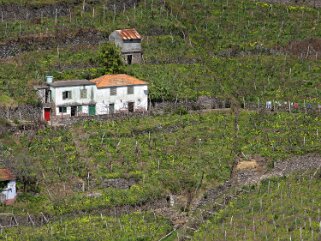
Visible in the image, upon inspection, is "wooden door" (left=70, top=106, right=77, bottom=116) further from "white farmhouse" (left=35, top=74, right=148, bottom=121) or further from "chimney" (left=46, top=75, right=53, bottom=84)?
"chimney" (left=46, top=75, right=53, bottom=84)

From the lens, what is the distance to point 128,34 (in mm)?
123188

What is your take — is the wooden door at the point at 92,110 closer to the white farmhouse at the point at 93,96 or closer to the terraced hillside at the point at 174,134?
the white farmhouse at the point at 93,96

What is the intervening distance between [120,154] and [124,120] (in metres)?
7.27

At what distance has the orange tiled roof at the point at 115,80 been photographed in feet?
374

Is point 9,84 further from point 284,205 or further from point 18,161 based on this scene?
point 284,205

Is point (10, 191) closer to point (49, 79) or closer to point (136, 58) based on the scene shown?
point (49, 79)

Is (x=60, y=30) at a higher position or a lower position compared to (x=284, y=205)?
higher

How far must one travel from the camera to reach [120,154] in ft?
346

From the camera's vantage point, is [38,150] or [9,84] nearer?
[38,150]

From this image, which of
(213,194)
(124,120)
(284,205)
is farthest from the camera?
(124,120)

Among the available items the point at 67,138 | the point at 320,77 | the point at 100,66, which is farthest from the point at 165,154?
the point at 320,77

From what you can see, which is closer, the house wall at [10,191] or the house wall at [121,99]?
the house wall at [10,191]

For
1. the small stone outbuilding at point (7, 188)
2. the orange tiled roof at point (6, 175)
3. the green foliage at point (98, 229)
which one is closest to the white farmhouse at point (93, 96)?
the orange tiled roof at point (6, 175)

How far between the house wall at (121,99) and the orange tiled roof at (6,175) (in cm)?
1674
